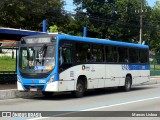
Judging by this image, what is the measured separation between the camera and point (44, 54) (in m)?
17.7

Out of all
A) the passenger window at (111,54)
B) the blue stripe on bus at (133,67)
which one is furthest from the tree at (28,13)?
the passenger window at (111,54)

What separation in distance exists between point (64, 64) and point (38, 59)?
3.97ft

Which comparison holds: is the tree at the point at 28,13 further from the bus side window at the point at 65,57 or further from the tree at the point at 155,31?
the bus side window at the point at 65,57

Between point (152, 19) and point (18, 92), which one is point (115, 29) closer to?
point (152, 19)

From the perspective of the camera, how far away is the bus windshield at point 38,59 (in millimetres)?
17516

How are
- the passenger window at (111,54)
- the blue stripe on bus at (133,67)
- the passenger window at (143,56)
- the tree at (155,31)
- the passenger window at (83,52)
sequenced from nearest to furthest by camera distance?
the passenger window at (83,52) < the passenger window at (111,54) < the blue stripe on bus at (133,67) < the passenger window at (143,56) < the tree at (155,31)

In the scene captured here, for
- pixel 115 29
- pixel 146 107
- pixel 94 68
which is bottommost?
pixel 146 107

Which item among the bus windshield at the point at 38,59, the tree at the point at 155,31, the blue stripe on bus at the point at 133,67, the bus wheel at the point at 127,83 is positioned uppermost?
the tree at the point at 155,31

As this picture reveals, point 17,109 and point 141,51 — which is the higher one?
point 141,51

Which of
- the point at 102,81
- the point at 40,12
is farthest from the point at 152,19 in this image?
the point at 102,81

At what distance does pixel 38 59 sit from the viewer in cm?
1773

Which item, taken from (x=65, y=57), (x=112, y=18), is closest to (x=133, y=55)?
(x=65, y=57)

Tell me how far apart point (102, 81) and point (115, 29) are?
115ft

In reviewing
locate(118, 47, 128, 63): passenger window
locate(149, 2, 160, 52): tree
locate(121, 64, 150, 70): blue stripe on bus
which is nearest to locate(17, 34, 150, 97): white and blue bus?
locate(118, 47, 128, 63): passenger window
